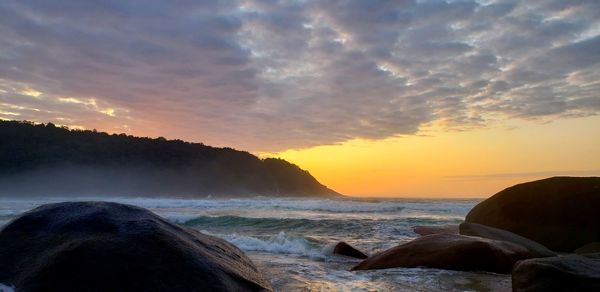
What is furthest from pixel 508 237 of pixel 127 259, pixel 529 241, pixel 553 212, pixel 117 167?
pixel 117 167

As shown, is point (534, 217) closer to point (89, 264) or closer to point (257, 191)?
point (89, 264)

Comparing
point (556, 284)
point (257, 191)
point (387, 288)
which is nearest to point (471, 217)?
point (387, 288)

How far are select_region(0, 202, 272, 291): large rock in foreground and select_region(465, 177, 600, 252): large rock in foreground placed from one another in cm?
820

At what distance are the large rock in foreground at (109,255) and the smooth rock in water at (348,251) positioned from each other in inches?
176

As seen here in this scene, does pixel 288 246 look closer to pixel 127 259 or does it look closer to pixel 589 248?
pixel 589 248

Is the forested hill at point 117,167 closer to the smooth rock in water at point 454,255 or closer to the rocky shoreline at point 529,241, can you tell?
the rocky shoreline at point 529,241

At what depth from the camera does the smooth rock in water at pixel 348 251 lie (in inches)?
312

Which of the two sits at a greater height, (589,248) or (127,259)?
(127,259)

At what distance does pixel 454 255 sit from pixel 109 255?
4.69 m

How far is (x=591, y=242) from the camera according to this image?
910 cm

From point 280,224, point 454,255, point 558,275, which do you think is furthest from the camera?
point 280,224

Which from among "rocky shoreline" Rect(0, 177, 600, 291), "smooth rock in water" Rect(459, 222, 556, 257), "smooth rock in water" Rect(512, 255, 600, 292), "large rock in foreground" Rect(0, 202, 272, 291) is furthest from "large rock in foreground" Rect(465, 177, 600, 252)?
"large rock in foreground" Rect(0, 202, 272, 291)

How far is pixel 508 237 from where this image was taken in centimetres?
742

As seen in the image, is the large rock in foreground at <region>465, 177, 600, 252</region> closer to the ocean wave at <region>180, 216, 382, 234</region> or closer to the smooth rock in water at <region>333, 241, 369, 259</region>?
the smooth rock in water at <region>333, 241, 369, 259</region>
